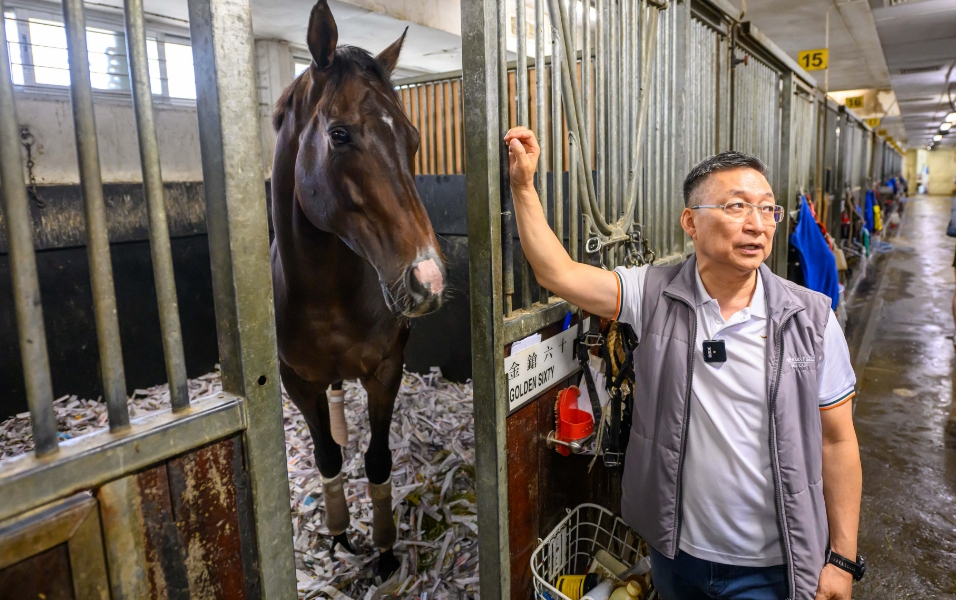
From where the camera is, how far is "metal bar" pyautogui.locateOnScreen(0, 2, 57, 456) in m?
0.77

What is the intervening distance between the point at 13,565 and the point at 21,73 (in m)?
4.58

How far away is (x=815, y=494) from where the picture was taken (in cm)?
152

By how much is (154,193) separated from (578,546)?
1799 mm

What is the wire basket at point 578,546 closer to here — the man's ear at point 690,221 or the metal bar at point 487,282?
the metal bar at point 487,282

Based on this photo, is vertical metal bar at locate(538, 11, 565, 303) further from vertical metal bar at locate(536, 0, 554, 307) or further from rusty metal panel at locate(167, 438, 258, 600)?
rusty metal panel at locate(167, 438, 258, 600)

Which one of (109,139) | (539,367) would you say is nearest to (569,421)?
(539,367)

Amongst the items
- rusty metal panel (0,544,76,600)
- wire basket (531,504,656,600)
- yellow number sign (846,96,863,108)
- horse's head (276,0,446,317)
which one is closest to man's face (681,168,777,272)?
horse's head (276,0,446,317)

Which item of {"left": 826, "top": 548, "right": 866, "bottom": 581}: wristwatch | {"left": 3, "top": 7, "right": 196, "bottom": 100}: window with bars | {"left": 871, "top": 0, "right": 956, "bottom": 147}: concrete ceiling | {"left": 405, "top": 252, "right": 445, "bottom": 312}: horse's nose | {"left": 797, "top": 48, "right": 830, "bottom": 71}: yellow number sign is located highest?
{"left": 871, "top": 0, "right": 956, "bottom": 147}: concrete ceiling

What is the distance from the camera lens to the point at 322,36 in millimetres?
1643

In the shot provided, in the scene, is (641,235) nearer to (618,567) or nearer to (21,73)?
(618,567)

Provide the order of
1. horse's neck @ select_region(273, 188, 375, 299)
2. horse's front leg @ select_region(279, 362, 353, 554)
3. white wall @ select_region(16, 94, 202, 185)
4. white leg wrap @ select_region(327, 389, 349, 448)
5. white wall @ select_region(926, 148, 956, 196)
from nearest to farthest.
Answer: horse's neck @ select_region(273, 188, 375, 299)
horse's front leg @ select_region(279, 362, 353, 554)
white leg wrap @ select_region(327, 389, 349, 448)
white wall @ select_region(16, 94, 202, 185)
white wall @ select_region(926, 148, 956, 196)

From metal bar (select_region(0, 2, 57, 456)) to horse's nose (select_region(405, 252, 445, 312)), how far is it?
0.77 m

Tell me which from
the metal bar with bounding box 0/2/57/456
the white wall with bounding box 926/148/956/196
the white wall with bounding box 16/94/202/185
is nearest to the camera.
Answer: the metal bar with bounding box 0/2/57/456

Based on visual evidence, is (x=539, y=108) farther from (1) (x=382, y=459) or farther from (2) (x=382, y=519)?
(2) (x=382, y=519)
